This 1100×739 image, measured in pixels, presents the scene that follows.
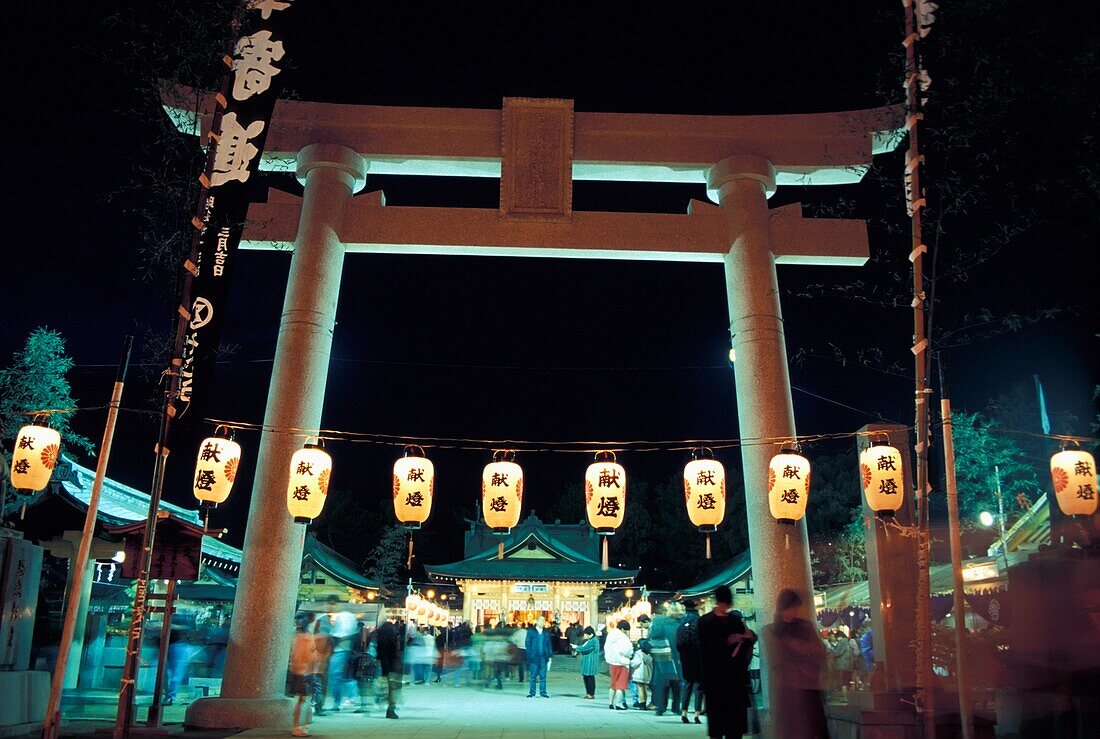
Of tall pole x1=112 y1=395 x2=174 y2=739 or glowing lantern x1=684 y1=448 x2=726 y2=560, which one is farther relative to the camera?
glowing lantern x1=684 y1=448 x2=726 y2=560

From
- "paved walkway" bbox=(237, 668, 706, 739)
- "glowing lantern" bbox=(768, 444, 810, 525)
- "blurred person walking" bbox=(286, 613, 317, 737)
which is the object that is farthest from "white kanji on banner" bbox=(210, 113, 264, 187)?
"glowing lantern" bbox=(768, 444, 810, 525)

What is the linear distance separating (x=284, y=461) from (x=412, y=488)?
1.82m

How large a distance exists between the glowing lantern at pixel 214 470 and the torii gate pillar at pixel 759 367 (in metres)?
7.20

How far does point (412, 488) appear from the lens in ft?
38.2

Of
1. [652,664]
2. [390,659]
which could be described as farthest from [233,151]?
[652,664]

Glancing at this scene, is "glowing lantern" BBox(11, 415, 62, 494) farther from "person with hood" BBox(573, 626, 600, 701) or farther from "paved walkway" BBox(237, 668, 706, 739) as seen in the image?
"person with hood" BBox(573, 626, 600, 701)

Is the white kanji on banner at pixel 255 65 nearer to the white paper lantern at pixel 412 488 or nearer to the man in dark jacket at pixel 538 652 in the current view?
the white paper lantern at pixel 412 488

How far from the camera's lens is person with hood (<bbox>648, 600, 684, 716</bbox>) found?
13.8m

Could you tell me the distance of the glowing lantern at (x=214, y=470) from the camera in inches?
435

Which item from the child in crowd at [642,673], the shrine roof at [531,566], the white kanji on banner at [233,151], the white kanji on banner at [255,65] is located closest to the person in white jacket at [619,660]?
the child in crowd at [642,673]

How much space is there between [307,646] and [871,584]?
746cm

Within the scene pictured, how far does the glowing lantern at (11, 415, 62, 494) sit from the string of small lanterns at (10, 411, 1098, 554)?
1 cm

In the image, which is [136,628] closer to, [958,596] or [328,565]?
[958,596]

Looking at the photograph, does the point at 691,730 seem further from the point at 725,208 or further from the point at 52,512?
the point at 52,512
